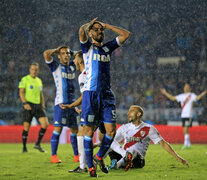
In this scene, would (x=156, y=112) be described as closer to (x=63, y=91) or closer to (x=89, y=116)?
(x=63, y=91)

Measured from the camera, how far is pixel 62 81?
22.4 feet

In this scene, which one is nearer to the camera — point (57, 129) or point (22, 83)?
point (57, 129)

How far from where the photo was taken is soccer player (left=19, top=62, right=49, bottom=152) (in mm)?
9078

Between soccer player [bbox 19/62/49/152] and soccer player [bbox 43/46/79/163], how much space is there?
2.35 metres

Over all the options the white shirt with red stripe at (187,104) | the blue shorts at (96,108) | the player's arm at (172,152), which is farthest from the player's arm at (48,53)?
the white shirt with red stripe at (187,104)

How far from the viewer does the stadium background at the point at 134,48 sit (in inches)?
546

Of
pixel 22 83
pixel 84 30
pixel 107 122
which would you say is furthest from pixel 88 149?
pixel 22 83

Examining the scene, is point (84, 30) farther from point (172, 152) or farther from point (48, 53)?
point (48, 53)

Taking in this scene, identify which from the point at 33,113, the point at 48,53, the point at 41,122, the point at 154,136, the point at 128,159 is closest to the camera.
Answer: the point at 128,159

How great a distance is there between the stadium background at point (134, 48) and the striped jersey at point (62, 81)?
6.49 meters

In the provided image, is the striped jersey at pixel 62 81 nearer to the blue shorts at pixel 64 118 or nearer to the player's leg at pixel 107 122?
the blue shorts at pixel 64 118

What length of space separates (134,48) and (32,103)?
744cm

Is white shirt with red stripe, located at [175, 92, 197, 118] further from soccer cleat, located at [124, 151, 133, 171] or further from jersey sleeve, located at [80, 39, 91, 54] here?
jersey sleeve, located at [80, 39, 91, 54]

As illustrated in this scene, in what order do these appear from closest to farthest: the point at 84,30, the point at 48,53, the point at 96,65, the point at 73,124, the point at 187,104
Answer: the point at 84,30 < the point at 96,65 < the point at 48,53 < the point at 73,124 < the point at 187,104
